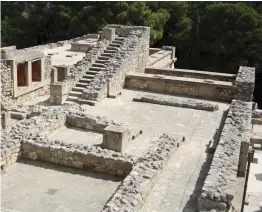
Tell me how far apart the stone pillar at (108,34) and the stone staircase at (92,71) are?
23cm

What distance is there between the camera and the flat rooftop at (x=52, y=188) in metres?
8.88

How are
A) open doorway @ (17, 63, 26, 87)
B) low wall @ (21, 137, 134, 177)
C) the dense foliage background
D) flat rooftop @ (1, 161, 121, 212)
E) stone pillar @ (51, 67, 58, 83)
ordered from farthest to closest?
the dense foliage background
stone pillar @ (51, 67, 58, 83)
open doorway @ (17, 63, 26, 87)
low wall @ (21, 137, 134, 177)
flat rooftop @ (1, 161, 121, 212)

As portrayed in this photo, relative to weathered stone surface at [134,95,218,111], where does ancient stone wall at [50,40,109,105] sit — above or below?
above

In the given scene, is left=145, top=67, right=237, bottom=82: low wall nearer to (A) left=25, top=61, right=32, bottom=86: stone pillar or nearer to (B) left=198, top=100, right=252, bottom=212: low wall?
(B) left=198, top=100, right=252, bottom=212: low wall

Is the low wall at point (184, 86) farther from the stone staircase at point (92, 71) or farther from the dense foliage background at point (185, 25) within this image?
the dense foliage background at point (185, 25)

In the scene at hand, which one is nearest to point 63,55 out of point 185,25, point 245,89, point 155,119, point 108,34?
point 108,34

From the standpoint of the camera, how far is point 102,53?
781 inches

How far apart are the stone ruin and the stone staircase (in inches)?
1.8

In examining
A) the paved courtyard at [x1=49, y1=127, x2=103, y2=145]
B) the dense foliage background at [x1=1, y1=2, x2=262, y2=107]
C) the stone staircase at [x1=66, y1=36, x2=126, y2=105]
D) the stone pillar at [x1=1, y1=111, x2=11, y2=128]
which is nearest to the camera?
the paved courtyard at [x1=49, y1=127, x2=103, y2=145]

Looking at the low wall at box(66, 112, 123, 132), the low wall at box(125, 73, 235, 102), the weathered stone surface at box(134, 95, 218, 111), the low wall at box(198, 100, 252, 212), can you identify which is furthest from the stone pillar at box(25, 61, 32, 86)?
the low wall at box(198, 100, 252, 212)

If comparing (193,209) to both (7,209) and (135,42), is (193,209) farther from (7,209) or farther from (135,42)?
(135,42)

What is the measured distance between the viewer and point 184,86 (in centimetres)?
1889

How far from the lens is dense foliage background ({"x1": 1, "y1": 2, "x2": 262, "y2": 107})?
35.5 m

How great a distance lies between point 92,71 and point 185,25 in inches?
859
